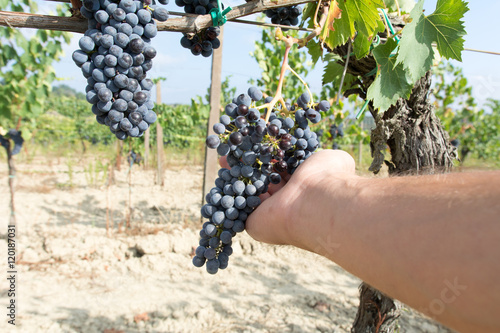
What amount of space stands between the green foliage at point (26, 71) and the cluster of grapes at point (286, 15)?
4.54 m

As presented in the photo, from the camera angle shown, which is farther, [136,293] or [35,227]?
[35,227]

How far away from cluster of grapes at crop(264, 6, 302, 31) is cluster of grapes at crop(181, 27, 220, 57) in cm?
42

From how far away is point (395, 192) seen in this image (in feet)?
2.89

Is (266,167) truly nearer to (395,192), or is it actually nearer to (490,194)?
(395,192)

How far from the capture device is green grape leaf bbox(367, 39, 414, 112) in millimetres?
1534

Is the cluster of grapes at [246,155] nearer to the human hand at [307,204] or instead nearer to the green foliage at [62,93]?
the human hand at [307,204]

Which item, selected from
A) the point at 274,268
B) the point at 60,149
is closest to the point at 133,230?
the point at 274,268

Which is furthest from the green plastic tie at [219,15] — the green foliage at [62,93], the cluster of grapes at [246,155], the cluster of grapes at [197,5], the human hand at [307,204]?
the green foliage at [62,93]

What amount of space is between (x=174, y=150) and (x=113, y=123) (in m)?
14.4

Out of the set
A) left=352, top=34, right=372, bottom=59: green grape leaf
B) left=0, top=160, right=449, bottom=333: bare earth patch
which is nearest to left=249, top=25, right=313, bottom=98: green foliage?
left=0, top=160, right=449, bottom=333: bare earth patch

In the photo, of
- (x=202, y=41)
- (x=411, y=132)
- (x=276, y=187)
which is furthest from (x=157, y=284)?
(x=202, y=41)

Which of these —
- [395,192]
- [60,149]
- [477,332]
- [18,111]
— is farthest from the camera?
[60,149]

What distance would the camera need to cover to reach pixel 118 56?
42.0 inches

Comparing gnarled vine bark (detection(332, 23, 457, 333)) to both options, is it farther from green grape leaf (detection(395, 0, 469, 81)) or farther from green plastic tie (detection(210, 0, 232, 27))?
green plastic tie (detection(210, 0, 232, 27))
